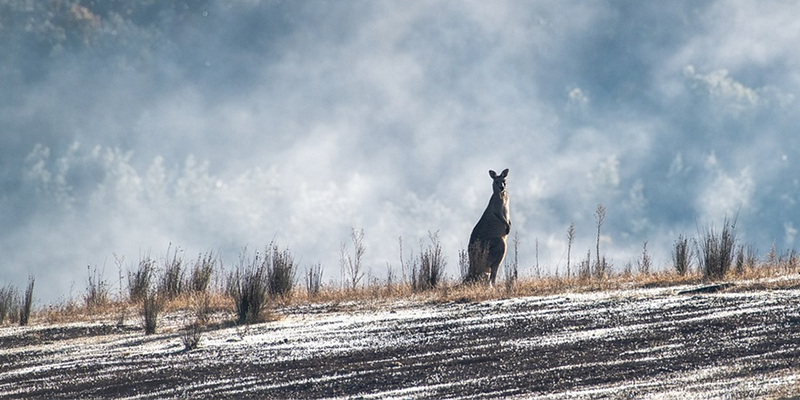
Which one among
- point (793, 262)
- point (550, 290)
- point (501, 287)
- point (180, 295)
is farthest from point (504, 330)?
point (180, 295)

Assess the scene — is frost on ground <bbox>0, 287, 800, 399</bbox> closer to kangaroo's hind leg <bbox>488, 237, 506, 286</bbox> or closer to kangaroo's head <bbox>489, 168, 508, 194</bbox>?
kangaroo's hind leg <bbox>488, 237, 506, 286</bbox>

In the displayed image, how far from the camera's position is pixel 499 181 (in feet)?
56.0

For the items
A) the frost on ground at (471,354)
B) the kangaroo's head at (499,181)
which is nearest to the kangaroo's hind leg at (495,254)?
the kangaroo's head at (499,181)

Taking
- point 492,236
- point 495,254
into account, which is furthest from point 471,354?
point 492,236

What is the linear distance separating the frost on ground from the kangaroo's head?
4.59 m

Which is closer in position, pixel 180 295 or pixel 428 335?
pixel 428 335

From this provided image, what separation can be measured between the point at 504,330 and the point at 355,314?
3.08 m

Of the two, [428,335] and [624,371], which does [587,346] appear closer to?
[624,371]

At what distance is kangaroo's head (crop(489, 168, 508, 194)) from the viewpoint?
669 inches

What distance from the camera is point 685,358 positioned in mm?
7715

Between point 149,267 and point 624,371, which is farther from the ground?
point 149,267

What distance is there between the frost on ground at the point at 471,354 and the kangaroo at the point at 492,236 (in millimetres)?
3332

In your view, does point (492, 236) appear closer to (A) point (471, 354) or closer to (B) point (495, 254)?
(B) point (495, 254)

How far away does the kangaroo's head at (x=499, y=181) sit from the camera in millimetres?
17000
